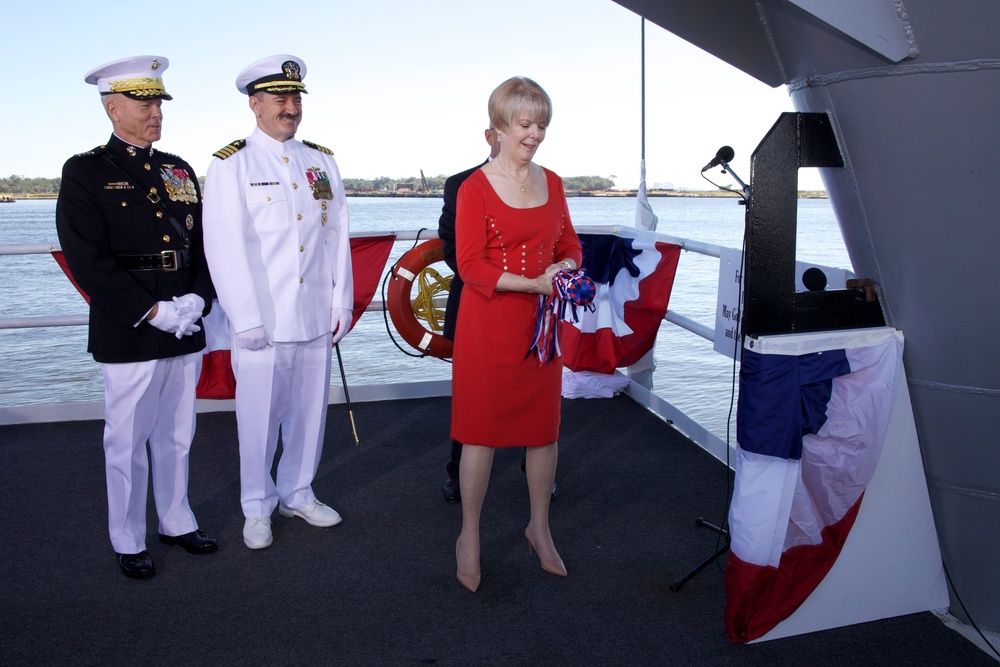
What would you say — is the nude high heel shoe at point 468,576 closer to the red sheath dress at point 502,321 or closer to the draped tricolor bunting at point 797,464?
the red sheath dress at point 502,321

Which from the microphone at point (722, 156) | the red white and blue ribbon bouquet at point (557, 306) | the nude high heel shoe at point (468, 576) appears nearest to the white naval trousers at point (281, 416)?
the nude high heel shoe at point (468, 576)

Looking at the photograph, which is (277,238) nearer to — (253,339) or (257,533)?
(253,339)

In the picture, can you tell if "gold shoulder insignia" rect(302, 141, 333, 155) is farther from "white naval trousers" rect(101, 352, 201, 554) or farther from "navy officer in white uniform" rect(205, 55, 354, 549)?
"white naval trousers" rect(101, 352, 201, 554)

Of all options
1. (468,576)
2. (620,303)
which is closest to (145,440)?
(468,576)

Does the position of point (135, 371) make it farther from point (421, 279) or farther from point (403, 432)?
point (421, 279)

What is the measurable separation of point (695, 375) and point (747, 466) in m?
5.34

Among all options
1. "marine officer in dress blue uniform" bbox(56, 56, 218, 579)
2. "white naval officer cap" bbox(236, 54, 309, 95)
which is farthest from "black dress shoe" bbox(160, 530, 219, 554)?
"white naval officer cap" bbox(236, 54, 309, 95)

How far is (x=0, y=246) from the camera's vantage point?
145 inches

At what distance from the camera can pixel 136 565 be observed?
8.11 feet

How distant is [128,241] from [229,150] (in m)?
0.38

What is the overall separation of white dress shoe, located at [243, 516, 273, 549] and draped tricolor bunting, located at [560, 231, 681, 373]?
1719 mm

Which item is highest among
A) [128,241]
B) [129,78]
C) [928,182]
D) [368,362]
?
[129,78]

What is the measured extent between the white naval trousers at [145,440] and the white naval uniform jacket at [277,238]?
0.26 meters

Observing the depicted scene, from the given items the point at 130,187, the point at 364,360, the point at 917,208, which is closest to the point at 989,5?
the point at 917,208
